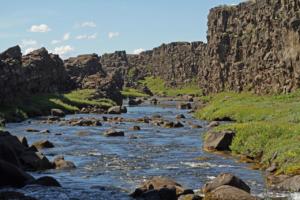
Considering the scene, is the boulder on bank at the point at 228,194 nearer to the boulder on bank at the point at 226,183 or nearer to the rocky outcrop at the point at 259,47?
the boulder on bank at the point at 226,183

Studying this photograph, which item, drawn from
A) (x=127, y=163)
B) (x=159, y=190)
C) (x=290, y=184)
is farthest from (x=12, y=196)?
(x=127, y=163)

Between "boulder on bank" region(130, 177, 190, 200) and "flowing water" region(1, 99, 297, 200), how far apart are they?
1.10 meters

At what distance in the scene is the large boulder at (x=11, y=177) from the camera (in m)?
36.3

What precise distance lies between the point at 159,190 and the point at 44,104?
9320 cm

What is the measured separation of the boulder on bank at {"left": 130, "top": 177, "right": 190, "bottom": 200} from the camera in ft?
106

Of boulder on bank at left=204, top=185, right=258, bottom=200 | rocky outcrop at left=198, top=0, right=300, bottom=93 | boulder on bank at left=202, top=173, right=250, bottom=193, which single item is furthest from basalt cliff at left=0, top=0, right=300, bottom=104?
boulder on bank at left=204, top=185, right=258, bottom=200

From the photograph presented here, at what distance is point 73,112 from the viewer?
12369cm

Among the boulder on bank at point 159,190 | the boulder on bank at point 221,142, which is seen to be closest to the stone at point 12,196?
the boulder on bank at point 159,190

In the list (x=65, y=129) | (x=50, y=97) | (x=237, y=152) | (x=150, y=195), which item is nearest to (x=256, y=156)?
(x=237, y=152)

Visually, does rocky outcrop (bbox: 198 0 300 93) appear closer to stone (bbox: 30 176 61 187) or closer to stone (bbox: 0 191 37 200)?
stone (bbox: 30 176 61 187)

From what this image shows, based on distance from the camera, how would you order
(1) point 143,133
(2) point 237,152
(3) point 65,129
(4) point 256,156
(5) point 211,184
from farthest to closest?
(3) point 65,129, (1) point 143,133, (2) point 237,152, (4) point 256,156, (5) point 211,184

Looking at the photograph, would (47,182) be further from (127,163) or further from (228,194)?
(127,163)

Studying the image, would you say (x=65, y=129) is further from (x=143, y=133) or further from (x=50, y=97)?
(x=50, y=97)

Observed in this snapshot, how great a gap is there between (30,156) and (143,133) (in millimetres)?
31531
